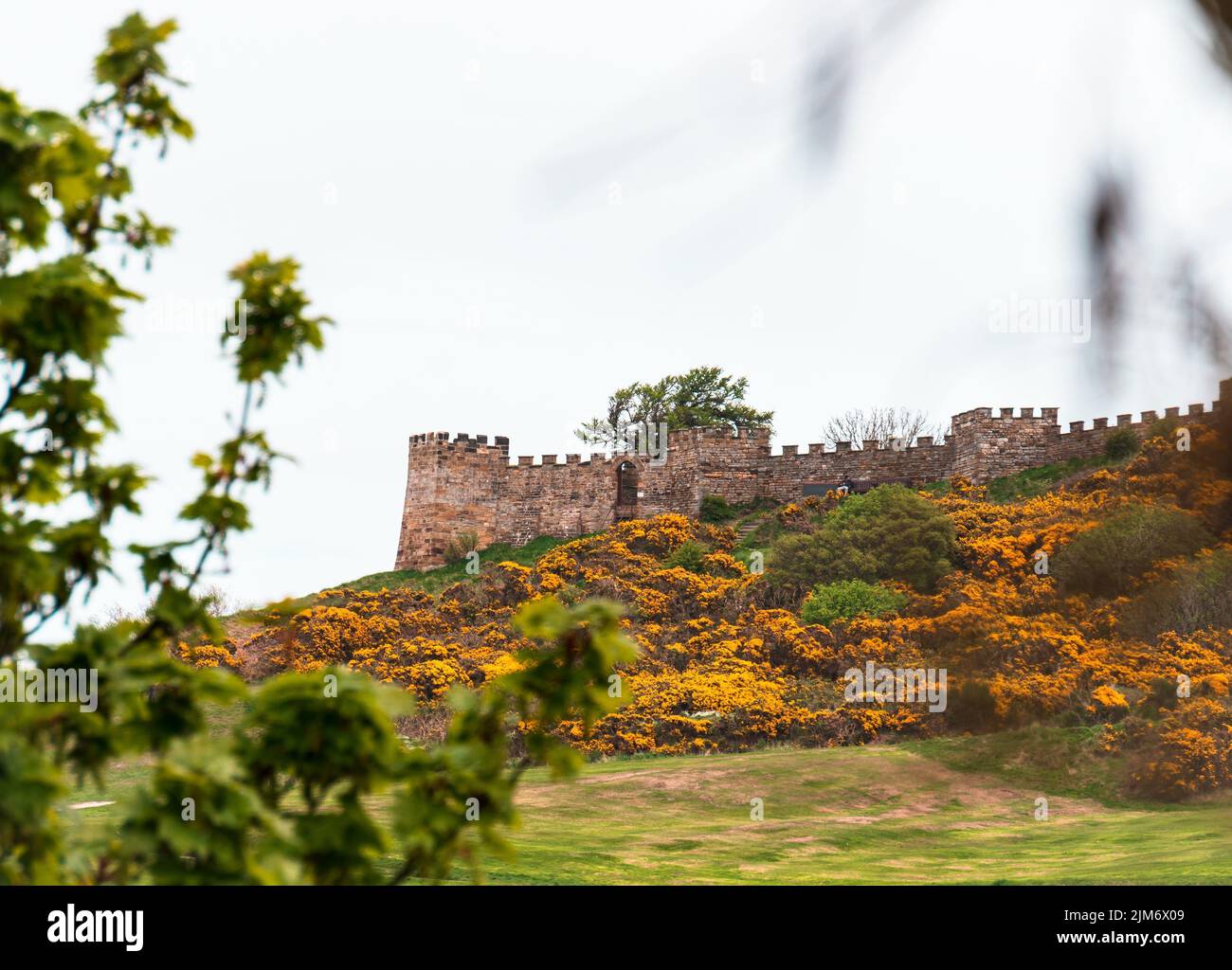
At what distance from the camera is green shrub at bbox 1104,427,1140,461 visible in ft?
135

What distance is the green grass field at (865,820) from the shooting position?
14344mm

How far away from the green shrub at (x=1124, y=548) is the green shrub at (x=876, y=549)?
3.64 meters

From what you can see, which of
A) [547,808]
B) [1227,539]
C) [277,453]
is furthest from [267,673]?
[277,453]

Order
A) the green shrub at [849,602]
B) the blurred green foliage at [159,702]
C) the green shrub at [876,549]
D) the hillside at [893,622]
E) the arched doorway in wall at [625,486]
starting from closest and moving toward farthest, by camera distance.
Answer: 1. the blurred green foliage at [159,702]
2. the hillside at [893,622]
3. the green shrub at [849,602]
4. the green shrub at [876,549]
5. the arched doorway in wall at [625,486]

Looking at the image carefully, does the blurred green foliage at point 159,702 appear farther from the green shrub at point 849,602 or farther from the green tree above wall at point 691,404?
the green tree above wall at point 691,404

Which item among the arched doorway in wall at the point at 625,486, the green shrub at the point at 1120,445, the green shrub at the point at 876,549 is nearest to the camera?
the green shrub at the point at 876,549

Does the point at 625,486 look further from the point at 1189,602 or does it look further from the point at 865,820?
the point at 865,820

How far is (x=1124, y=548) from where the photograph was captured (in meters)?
28.6

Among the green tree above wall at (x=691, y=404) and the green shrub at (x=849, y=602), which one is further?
the green tree above wall at (x=691, y=404)

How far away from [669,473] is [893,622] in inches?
731

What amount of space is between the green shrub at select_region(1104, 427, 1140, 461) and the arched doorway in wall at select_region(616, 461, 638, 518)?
15374 millimetres

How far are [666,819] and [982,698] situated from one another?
8122 mm

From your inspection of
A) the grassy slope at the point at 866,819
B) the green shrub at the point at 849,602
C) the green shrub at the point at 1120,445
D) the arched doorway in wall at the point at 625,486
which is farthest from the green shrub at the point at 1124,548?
the arched doorway in wall at the point at 625,486
